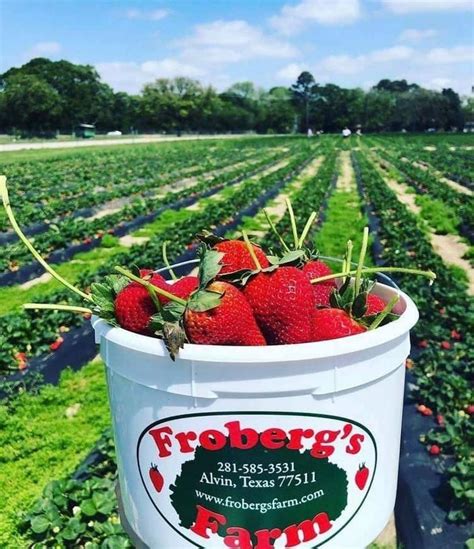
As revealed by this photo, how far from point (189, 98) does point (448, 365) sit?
86856 mm

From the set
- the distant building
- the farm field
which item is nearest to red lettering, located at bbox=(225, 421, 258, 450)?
the farm field

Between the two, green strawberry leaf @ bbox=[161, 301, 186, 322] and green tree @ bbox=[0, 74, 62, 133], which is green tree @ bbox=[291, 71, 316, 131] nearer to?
green tree @ bbox=[0, 74, 62, 133]

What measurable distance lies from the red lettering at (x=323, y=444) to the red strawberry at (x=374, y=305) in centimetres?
31

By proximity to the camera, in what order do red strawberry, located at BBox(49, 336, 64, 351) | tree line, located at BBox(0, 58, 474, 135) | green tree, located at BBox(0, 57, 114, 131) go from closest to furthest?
1. red strawberry, located at BBox(49, 336, 64, 351)
2. tree line, located at BBox(0, 58, 474, 135)
3. green tree, located at BBox(0, 57, 114, 131)

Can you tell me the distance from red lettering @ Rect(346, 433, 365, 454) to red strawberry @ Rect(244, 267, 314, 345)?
0.76ft

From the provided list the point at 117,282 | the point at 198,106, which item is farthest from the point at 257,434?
the point at 198,106

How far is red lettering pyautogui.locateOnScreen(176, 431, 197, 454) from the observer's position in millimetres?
1205

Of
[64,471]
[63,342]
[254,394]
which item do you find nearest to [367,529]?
[254,394]

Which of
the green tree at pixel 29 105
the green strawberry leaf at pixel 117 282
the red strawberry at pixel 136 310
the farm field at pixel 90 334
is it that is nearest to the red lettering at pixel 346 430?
the red strawberry at pixel 136 310

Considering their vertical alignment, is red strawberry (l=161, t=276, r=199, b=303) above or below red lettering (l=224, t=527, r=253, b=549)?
above

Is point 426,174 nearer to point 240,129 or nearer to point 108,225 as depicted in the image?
point 108,225

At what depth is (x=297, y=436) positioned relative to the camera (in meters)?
1.18

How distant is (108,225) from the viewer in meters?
10.5

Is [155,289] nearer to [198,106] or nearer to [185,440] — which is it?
[185,440]
